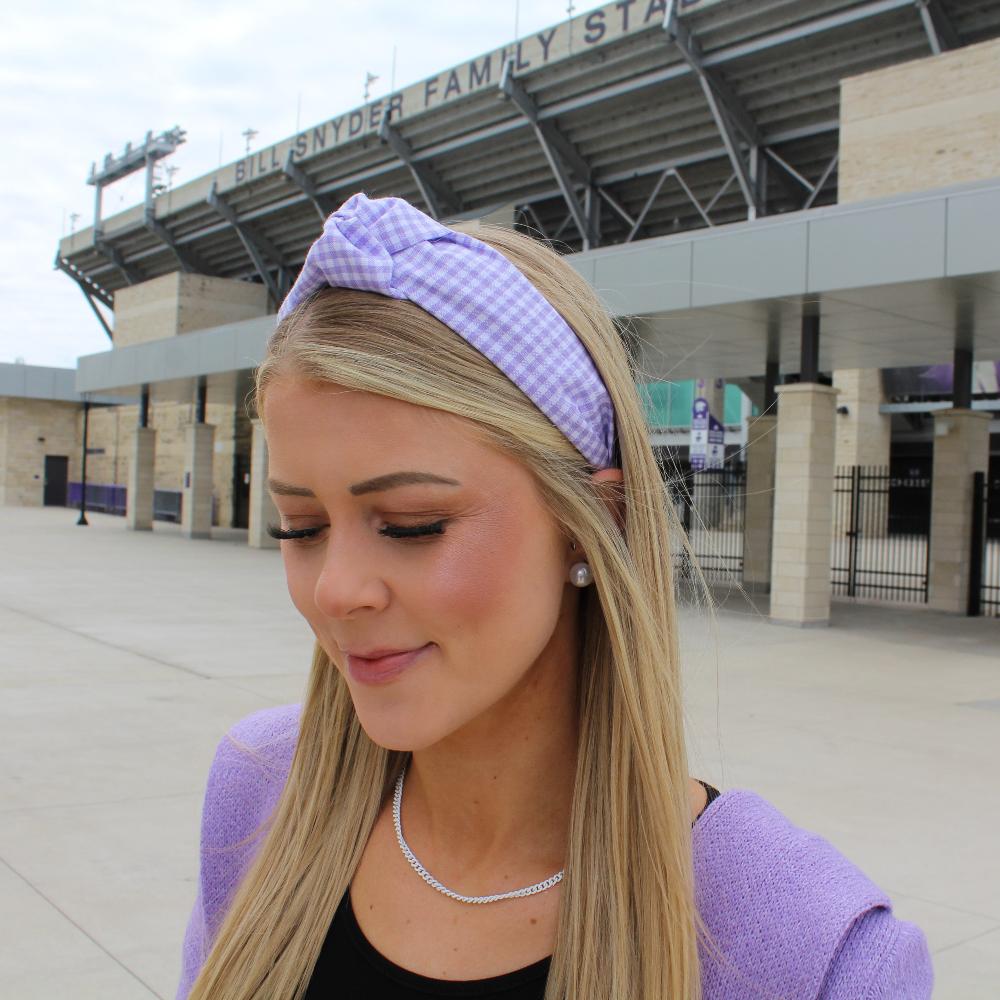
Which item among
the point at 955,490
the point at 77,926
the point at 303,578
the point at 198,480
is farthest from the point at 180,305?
the point at 303,578

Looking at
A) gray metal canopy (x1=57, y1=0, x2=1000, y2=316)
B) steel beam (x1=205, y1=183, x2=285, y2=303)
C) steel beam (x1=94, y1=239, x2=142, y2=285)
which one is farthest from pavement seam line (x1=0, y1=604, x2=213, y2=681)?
steel beam (x1=94, y1=239, x2=142, y2=285)

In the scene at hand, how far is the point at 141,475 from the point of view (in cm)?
3394

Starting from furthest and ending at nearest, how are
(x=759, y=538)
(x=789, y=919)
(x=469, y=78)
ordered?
(x=469, y=78), (x=759, y=538), (x=789, y=919)

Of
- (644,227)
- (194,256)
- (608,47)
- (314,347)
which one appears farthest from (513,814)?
(194,256)

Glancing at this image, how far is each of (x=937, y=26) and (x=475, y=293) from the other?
2669cm

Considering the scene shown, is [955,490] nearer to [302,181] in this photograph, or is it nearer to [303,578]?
[303,578]

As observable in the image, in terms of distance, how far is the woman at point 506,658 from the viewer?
3.84 ft

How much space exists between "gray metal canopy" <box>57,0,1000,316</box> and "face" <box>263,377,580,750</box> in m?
21.5

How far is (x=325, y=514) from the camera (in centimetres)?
125

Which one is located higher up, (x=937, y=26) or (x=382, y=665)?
(x=937, y=26)

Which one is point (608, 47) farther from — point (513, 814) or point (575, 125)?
point (513, 814)

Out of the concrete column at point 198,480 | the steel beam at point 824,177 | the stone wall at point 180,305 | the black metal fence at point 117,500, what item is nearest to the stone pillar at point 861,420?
the steel beam at point 824,177

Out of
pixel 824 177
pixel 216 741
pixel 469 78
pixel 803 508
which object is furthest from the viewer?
pixel 469 78

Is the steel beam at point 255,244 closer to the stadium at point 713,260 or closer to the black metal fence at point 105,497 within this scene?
the stadium at point 713,260
